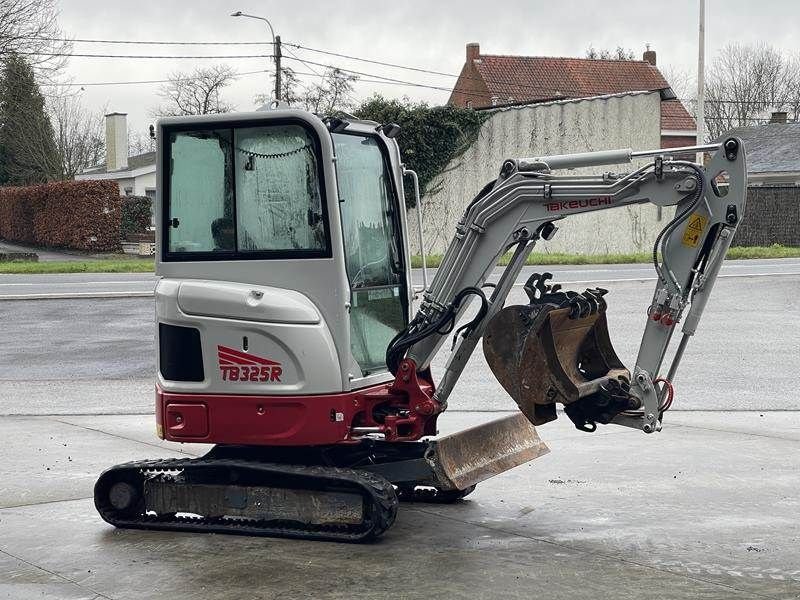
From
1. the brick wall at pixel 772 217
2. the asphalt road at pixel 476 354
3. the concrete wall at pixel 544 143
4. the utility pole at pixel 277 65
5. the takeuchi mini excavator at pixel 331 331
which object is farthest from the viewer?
→ the utility pole at pixel 277 65

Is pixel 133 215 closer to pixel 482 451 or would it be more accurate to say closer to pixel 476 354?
→ pixel 476 354

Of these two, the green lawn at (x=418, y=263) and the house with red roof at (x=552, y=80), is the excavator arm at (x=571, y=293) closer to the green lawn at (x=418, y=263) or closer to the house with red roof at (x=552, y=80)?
the green lawn at (x=418, y=263)

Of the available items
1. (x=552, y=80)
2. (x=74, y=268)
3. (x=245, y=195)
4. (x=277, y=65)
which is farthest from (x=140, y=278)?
(x=552, y=80)

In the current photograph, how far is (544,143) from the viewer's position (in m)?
36.8

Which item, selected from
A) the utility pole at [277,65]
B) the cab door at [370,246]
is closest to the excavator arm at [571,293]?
the cab door at [370,246]

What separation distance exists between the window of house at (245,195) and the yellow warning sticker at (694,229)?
2.19 m

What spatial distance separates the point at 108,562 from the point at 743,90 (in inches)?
3005

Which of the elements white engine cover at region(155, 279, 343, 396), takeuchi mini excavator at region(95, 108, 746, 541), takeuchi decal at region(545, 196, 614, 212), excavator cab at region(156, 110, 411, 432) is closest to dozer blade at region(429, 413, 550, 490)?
takeuchi mini excavator at region(95, 108, 746, 541)

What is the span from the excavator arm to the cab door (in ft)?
1.14

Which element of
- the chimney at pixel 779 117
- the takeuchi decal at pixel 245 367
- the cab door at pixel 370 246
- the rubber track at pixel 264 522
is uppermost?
the chimney at pixel 779 117

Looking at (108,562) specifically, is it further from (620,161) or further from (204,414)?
(620,161)

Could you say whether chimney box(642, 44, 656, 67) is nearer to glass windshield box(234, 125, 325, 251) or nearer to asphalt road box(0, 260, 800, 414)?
asphalt road box(0, 260, 800, 414)

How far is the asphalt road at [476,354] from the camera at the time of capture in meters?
12.8

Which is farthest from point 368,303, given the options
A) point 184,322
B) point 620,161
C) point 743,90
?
point 743,90
